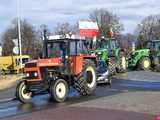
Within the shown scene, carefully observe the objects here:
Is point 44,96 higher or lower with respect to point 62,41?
lower

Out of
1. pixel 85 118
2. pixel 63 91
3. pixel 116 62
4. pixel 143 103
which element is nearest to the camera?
pixel 85 118

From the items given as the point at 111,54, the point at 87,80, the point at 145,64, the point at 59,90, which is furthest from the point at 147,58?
the point at 59,90

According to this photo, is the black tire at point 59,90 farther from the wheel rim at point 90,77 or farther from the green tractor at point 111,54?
the green tractor at point 111,54

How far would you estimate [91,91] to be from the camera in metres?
22.2

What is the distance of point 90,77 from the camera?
2295 cm

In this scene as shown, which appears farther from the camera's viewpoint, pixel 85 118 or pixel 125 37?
pixel 125 37

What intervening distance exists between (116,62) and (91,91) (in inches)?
627

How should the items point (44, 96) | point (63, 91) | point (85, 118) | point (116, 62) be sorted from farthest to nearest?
point (116, 62)
point (44, 96)
point (63, 91)
point (85, 118)

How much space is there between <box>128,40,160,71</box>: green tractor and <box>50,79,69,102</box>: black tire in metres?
22.0

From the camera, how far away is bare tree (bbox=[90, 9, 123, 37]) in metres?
97.8

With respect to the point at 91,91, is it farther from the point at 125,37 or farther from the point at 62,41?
the point at 125,37

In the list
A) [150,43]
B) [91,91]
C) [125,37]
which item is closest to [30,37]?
[125,37]

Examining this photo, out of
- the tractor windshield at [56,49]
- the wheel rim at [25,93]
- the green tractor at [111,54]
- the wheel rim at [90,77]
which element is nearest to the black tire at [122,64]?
the green tractor at [111,54]

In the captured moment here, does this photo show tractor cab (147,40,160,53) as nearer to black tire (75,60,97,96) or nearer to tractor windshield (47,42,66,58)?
black tire (75,60,97,96)
